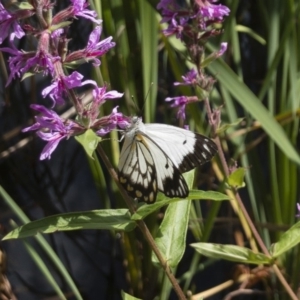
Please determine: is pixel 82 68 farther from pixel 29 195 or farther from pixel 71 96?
pixel 71 96

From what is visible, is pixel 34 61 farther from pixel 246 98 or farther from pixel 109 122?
pixel 246 98

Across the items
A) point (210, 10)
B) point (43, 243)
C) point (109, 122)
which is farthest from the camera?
point (43, 243)

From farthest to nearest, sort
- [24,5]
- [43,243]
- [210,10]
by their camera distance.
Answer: [43,243]
[210,10]
[24,5]

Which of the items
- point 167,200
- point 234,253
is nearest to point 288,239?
point 234,253

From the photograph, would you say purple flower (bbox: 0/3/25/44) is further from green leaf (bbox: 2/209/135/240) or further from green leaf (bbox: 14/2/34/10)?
green leaf (bbox: 2/209/135/240)

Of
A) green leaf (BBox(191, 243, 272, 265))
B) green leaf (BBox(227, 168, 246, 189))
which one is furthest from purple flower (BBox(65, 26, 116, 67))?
green leaf (BBox(191, 243, 272, 265))

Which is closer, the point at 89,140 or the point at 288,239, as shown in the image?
the point at 89,140

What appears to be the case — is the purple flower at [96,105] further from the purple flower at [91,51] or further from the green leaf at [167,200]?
the green leaf at [167,200]
